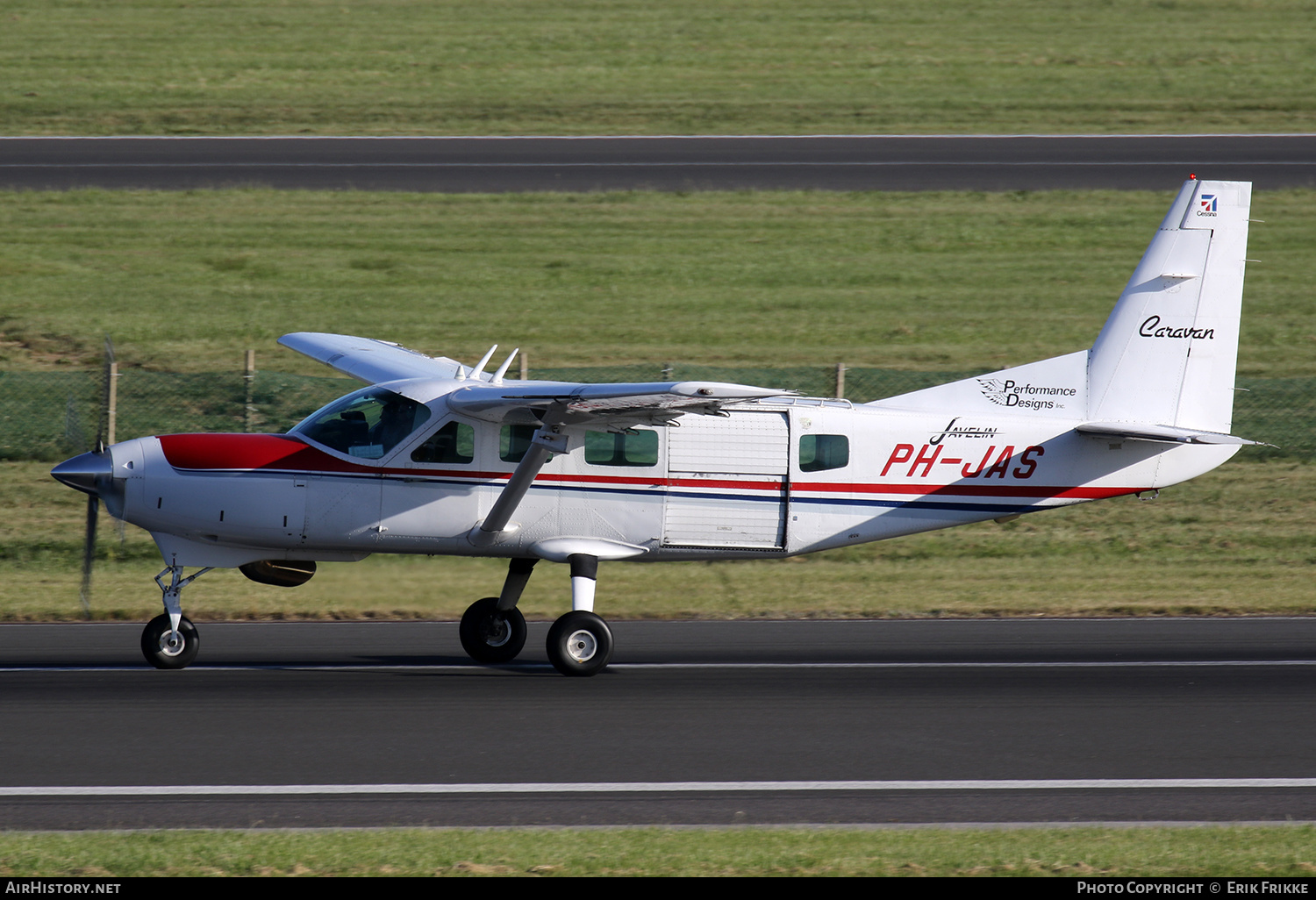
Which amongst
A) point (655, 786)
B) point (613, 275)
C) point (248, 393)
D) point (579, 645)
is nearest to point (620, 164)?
point (613, 275)

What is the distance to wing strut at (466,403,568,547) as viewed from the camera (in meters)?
11.7

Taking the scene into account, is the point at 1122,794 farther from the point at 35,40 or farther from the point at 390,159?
the point at 35,40

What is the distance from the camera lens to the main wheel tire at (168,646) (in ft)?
39.8

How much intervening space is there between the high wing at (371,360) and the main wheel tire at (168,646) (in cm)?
279

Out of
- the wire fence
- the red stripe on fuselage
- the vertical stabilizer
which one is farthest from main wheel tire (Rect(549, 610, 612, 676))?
the wire fence

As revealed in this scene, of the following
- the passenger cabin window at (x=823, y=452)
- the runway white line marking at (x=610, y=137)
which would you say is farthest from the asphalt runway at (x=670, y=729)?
the runway white line marking at (x=610, y=137)

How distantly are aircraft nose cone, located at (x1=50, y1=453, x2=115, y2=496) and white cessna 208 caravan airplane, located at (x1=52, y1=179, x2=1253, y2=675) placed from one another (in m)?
0.02

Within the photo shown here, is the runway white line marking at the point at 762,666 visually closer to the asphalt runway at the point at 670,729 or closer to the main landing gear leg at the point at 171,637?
the asphalt runway at the point at 670,729

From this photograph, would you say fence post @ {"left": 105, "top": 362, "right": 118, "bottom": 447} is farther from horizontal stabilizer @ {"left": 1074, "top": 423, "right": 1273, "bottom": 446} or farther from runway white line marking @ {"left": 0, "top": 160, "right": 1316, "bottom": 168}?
runway white line marking @ {"left": 0, "top": 160, "right": 1316, "bottom": 168}

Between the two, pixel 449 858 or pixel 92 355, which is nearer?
pixel 449 858

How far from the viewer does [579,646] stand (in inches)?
481

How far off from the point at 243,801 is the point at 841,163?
26.0 m

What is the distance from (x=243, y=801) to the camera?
863 cm

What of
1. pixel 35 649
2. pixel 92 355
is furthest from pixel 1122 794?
pixel 92 355
